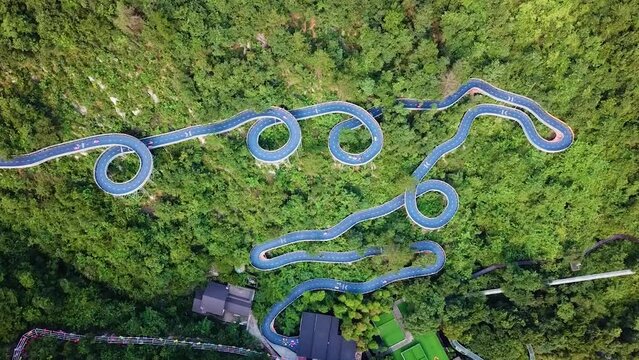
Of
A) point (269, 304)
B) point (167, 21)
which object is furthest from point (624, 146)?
point (167, 21)

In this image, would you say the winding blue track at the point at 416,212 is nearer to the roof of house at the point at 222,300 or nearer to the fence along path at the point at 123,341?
the roof of house at the point at 222,300

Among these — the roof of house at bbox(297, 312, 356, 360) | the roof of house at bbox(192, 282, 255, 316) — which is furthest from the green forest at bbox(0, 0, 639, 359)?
the roof of house at bbox(297, 312, 356, 360)

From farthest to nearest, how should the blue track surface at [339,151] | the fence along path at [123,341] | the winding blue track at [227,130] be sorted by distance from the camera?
the blue track surface at [339,151] < the fence along path at [123,341] < the winding blue track at [227,130]

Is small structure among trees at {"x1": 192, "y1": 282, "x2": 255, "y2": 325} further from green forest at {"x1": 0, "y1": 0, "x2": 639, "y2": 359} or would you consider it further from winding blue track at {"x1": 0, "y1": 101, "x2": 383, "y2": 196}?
winding blue track at {"x1": 0, "y1": 101, "x2": 383, "y2": 196}

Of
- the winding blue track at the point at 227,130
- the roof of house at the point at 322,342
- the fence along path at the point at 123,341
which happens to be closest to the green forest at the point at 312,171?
the fence along path at the point at 123,341

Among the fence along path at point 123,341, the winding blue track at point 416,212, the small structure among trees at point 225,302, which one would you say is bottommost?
the fence along path at point 123,341

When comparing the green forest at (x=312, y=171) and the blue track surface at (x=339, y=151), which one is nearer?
the green forest at (x=312, y=171)

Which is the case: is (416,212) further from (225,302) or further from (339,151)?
(225,302)

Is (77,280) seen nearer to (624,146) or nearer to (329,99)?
(329,99)

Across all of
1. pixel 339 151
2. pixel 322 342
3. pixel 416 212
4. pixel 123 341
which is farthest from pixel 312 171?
pixel 123 341
